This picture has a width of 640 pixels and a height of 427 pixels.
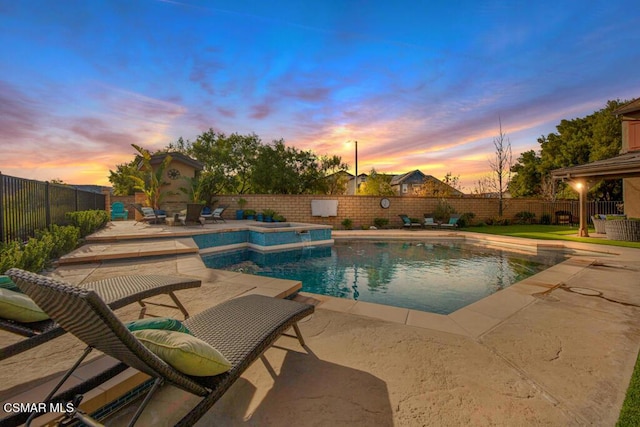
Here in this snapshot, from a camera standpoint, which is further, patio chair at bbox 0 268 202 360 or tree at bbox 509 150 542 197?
tree at bbox 509 150 542 197

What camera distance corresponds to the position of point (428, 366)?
7.37 feet

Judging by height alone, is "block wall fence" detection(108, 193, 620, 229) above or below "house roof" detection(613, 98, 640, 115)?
below

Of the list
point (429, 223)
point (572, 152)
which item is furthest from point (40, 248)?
point (572, 152)

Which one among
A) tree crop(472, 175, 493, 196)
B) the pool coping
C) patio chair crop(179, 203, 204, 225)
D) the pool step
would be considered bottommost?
the pool coping

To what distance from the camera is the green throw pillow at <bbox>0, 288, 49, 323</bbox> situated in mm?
1807

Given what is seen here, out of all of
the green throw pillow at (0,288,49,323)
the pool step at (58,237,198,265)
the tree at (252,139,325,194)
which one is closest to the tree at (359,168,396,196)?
the tree at (252,139,325,194)

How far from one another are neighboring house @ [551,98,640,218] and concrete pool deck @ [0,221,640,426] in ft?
32.2

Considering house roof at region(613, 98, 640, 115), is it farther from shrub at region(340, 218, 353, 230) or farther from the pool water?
shrub at region(340, 218, 353, 230)

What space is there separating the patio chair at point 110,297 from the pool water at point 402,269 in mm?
3136

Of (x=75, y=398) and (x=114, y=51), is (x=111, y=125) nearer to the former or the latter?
(x=114, y=51)

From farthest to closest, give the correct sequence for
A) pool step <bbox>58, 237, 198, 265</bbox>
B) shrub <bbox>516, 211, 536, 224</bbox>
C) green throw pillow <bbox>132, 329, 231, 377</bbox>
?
shrub <bbox>516, 211, 536, 224</bbox>, pool step <bbox>58, 237, 198, 265</bbox>, green throw pillow <bbox>132, 329, 231, 377</bbox>

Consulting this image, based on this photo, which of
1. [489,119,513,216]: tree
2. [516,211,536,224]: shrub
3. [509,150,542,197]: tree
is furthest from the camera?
[509,150,542,197]: tree

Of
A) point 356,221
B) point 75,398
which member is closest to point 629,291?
point 75,398

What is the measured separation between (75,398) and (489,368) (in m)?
2.80
